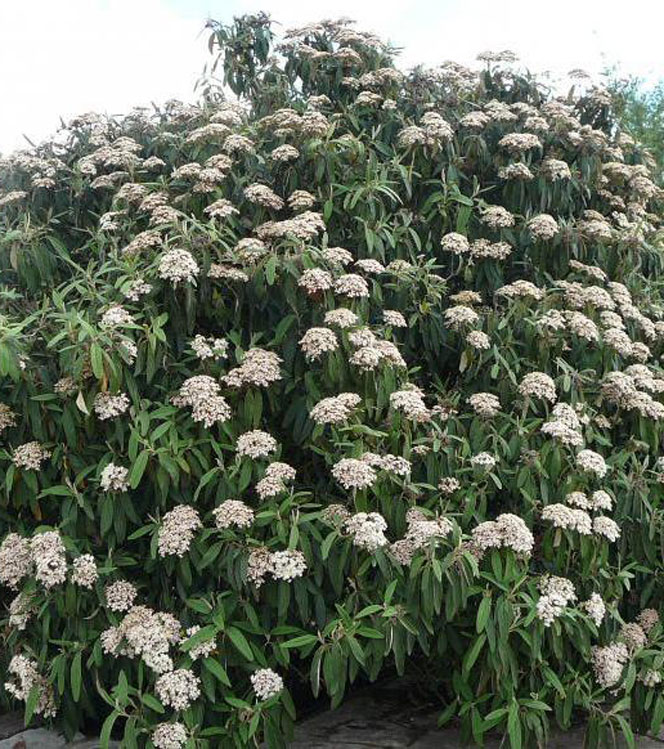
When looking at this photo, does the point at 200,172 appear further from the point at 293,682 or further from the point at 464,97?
the point at 293,682

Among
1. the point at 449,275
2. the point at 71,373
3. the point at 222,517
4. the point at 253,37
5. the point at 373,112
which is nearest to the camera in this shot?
the point at 222,517

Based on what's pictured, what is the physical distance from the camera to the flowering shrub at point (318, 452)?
431 cm

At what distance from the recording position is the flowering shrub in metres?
4.31

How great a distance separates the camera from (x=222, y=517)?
422 cm

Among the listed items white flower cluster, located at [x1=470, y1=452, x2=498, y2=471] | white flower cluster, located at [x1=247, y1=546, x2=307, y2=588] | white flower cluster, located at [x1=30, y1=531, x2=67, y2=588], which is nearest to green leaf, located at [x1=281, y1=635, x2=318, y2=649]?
white flower cluster, located at [x1=247, y1=546, x2=307, y2=588]

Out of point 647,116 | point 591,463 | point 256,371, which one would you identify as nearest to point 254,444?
point 256,371

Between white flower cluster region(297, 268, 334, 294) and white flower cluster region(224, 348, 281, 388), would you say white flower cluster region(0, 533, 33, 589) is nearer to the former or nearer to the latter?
white flower cluster region(224, 348, 281, 388)

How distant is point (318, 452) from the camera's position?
4.68 m

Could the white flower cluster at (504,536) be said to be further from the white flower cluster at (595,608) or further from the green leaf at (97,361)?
the green leaf at (97,361)

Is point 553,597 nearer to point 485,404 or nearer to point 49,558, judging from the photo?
point 485,404

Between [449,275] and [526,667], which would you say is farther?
[449,275]

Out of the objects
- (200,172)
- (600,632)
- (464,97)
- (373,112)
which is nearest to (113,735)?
(600,632)

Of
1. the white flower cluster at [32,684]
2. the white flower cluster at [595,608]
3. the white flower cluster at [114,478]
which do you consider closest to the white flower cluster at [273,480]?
the white flower cluster at [114,478]

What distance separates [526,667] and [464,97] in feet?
13.6
